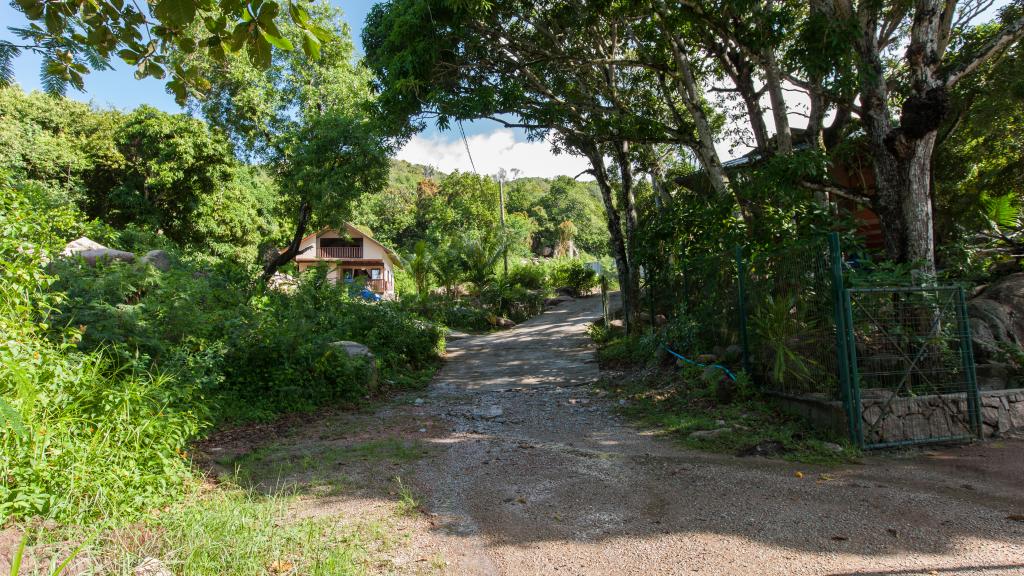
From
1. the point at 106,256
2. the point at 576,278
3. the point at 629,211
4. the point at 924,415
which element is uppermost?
the point at 629,211

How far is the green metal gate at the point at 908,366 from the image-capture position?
5.34 metres

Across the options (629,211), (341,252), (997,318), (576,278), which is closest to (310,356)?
(629,211)

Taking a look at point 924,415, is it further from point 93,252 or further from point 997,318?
point 93,252

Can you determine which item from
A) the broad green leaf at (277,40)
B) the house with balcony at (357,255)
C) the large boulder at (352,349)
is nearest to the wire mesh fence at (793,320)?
the broad green leaf at (277,40)

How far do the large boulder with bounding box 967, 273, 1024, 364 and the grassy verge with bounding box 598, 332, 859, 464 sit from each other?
2483 mm

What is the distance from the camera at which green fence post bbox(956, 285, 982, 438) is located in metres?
5.55

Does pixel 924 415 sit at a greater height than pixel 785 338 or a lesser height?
lesser

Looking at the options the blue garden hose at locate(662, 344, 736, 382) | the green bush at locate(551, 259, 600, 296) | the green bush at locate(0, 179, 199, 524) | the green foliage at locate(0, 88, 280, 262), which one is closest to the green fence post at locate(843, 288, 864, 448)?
the blue garden hose at locate(662, 344, 736, 382)

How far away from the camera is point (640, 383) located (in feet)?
28.9

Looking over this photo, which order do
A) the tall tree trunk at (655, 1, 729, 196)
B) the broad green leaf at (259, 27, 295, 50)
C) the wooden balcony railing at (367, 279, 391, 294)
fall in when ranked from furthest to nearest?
the wooden balcony railing at (367, 279, 391, 294) → the tall tree trunk at (655, 1, 729, 196) → the broad green leaf at (259, 27, 295, 50)

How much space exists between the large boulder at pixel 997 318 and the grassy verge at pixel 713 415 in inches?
97.7

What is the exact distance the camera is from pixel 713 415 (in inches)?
260

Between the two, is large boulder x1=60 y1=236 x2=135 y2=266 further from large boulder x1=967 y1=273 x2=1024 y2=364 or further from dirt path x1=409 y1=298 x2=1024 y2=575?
large boulder x1=967 y1=273 x2=1024 y2=364

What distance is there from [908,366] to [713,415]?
198 centimetres
